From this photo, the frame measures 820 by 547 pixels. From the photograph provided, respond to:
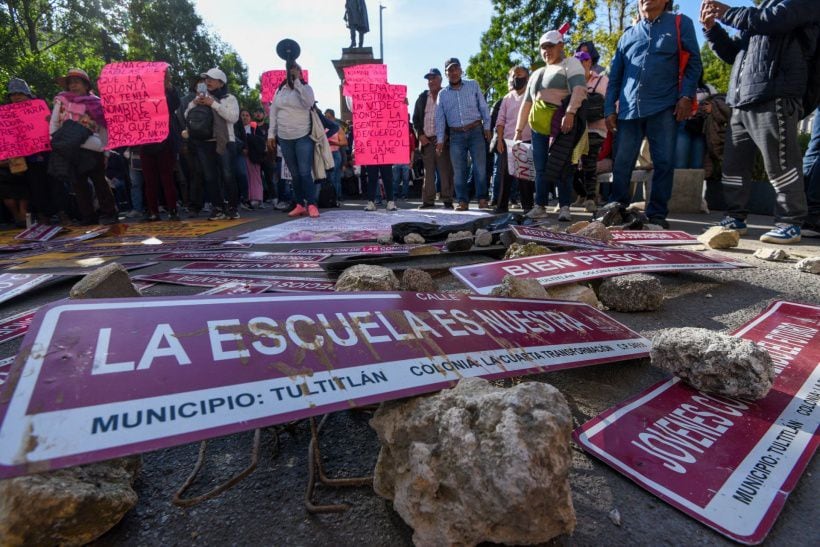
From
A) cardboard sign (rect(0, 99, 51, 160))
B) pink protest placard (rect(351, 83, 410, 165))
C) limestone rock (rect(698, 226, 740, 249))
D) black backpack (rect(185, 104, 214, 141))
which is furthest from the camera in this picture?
pink protest placard (rect(351, 83, 410, 165))

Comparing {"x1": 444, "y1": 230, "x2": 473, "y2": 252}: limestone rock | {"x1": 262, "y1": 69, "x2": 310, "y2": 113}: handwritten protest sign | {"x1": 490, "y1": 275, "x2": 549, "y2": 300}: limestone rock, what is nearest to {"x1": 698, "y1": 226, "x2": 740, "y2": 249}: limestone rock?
{"x1": 444, "y1": 230, "x2": 473, "y2": 252}: limestone rock

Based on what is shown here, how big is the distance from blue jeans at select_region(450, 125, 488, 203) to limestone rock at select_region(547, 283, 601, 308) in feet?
14.6

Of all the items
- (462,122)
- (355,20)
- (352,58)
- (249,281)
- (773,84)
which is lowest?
(249,281)

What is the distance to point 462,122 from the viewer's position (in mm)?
5918

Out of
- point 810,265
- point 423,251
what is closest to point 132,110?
point 423,251

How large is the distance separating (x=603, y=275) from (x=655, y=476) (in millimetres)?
1177

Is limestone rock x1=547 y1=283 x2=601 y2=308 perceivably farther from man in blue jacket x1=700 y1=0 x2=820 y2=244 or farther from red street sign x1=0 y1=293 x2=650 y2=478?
man in blue jacket x1=700 y1=0 x2=820 y2=244

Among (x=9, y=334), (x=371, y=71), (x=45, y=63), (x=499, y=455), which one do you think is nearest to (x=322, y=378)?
(x=499, y=455)

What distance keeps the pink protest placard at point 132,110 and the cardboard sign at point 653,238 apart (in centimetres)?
541

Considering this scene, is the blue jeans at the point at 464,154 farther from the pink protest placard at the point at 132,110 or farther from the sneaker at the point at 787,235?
the pink protest placard at the point at 132,110

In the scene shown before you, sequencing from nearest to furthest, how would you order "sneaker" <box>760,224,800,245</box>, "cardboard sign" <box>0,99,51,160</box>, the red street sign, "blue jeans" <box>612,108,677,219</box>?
the red street sign < "sneaker" <box>760,224,800,245</box> < "blue jeans" <box>612,108,677,219</box> < "cardboard sign" <box>0,99,51,160</box>

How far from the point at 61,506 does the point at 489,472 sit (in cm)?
66

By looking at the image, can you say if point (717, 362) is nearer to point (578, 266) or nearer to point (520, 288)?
point (520, 288)

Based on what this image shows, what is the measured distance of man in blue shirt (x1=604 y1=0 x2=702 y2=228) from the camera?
3.54 meters
